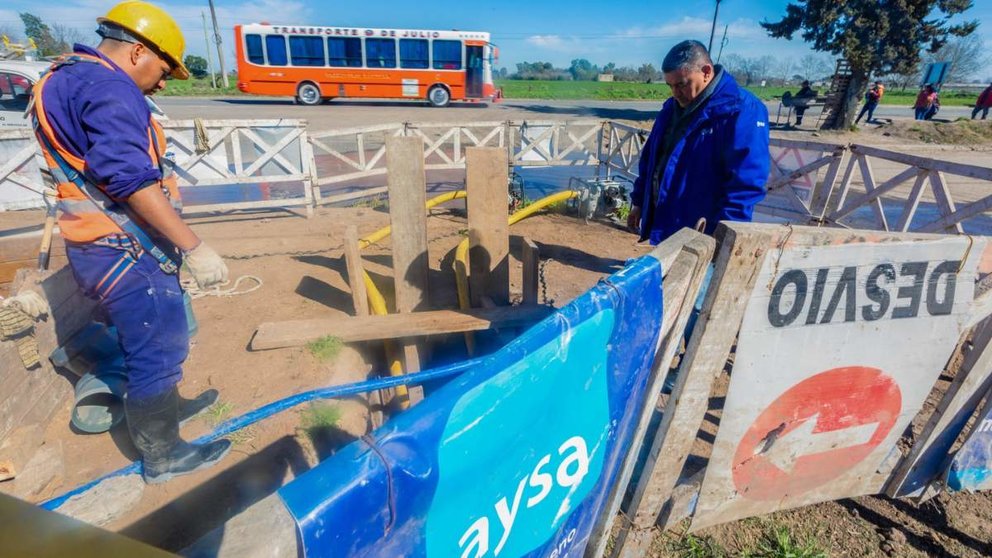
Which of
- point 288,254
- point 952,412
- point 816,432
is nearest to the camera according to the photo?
point 816,432

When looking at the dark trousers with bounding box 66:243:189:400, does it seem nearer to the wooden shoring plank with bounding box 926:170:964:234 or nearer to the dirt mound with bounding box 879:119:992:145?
the wooden shoring plank with bounding box 926:170:964:234

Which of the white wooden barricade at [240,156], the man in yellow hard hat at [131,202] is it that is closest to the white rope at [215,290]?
the man in yellow hard hat at [131,202]

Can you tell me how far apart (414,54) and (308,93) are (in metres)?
5.62

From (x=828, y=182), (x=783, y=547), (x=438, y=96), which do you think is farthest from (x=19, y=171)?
(x=438, y=96)

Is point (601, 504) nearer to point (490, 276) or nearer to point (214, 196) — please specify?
point (490, 276)

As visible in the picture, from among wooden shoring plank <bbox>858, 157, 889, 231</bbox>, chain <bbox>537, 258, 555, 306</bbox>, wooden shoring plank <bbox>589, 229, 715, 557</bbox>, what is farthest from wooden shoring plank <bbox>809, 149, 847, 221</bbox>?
wooden shoring plank <bbox>589, 229, 715, 557</bbox>

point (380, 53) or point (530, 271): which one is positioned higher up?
point (380, 53)

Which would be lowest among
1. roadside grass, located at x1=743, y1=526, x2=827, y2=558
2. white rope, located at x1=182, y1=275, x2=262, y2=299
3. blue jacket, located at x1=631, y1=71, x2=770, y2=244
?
roadside grass, located at x1=743, y1=526, x2=827, y2=558

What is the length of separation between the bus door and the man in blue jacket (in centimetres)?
2325

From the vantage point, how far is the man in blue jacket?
279cm

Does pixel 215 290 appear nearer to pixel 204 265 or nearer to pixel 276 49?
pixel 204 265

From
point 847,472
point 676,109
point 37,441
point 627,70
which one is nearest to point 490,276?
point 676,109

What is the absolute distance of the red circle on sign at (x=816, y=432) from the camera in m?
2.10

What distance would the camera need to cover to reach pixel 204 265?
2107mm
